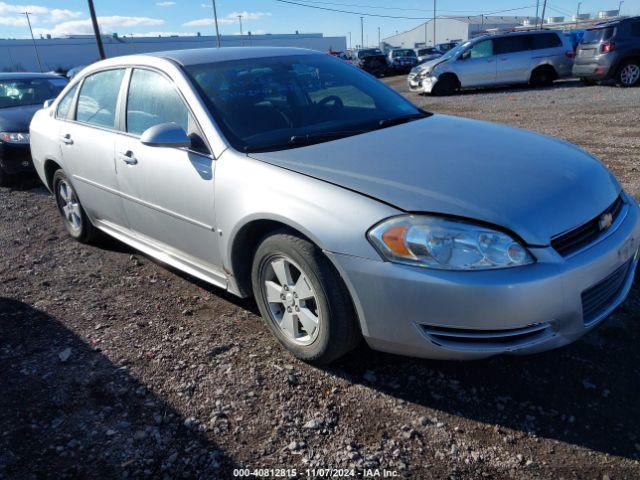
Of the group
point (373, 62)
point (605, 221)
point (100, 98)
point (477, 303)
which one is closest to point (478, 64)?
point (100, 98)

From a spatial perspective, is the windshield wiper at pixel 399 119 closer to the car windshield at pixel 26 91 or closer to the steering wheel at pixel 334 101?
the steering wheel at pixel 334 101

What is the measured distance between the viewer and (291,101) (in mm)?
3352

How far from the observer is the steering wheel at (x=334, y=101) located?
3.49 meters

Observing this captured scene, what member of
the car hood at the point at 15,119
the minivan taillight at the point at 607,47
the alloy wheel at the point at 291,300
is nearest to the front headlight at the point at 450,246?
the alloy wheel at the point at 291,300

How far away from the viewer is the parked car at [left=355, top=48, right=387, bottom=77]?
30.3 meters

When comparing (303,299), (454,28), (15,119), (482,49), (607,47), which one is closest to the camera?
(303,299)

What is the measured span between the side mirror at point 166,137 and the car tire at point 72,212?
2016mm

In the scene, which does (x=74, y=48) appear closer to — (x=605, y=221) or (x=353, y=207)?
(x=353, y=207)

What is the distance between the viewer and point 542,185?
2.44 meters

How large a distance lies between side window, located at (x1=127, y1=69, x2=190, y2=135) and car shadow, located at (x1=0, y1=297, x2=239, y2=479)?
1.47 meters

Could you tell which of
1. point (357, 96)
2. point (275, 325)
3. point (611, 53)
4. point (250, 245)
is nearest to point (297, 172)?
point (250, 245)

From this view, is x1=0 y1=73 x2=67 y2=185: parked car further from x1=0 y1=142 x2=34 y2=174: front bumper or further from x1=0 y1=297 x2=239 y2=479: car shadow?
x1=0 y1=297 x2=239 y2=479: car shadow

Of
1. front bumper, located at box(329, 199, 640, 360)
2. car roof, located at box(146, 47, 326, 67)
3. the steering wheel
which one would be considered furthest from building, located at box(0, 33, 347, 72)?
front bumper, located at box(329, 199, 640, 360)

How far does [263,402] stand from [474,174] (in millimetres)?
1504
